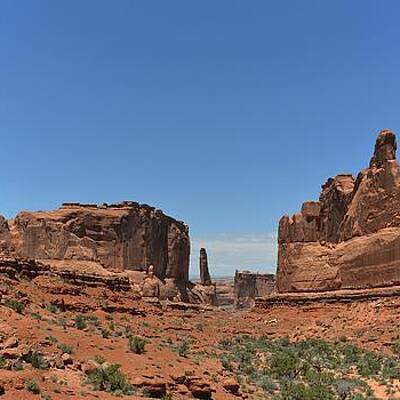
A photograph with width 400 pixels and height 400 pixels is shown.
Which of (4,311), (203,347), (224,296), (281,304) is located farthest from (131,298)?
(224,296)

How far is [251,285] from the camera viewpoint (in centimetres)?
12106

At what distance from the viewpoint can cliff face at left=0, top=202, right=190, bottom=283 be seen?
2625 inches

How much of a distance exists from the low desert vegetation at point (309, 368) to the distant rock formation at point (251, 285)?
8055 cm

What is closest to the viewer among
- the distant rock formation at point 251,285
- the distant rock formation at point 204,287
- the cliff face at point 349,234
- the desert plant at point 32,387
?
the desert plant at point 32,387

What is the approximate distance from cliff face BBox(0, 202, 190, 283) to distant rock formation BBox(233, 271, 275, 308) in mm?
37366

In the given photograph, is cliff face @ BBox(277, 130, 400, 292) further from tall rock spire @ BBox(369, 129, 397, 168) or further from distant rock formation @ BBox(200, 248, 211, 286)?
distant rock formation @ BBox(200, 248, 211, 286)

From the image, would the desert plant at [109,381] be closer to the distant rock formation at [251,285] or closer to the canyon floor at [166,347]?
the canyon floor at [166,347]

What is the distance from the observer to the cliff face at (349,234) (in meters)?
42.8

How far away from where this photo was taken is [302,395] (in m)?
24.4

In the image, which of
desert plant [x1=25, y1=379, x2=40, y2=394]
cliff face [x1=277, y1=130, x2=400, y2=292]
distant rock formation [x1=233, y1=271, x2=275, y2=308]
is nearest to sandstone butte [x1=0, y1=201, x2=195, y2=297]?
cliff face [x1=277, y1=130, x2=400, y2=292]

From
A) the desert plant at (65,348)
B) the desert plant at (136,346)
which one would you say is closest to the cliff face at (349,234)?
the desert plant at (136,346)

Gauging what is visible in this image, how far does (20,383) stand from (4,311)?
7.32m

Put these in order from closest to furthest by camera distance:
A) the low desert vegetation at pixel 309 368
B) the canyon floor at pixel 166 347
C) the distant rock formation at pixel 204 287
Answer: the canyon floor at pixel 166 347 → the low desert vegetation at pixel 309 368 → the distant rock formation at pixel 204 287

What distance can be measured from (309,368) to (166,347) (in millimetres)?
7194
